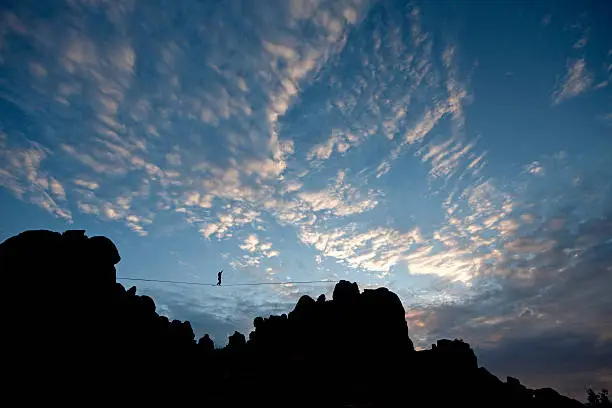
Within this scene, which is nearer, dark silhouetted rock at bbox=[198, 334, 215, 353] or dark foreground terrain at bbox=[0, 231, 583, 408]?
dark foreground terrain at bbox=[0, 231, 583, 408]

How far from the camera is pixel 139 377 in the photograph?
48.0 m

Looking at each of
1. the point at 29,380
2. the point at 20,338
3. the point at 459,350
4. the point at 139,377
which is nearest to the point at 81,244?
the point at 20,338

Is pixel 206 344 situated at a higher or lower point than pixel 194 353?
higher

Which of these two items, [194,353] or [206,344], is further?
[206,344]

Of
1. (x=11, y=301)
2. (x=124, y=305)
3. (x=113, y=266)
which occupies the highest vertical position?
(x=113, y=266)

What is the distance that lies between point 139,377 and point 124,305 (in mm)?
11507

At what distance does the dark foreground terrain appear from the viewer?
34625 mm

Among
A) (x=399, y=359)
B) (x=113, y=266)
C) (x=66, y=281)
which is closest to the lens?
(x=66, y=281)

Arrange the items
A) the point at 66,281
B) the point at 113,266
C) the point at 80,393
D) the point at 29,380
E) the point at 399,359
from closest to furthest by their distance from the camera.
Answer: the point at 29,380 → the point at 80,393 → the point at 66,281 → the point at 113,266 → the point at 399,359

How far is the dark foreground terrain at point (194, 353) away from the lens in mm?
34625

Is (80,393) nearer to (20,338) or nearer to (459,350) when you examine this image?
(20,338)

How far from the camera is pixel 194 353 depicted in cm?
7269

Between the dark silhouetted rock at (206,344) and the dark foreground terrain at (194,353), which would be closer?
the dark foreground terrain at (194,353)

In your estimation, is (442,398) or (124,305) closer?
(124,305)
